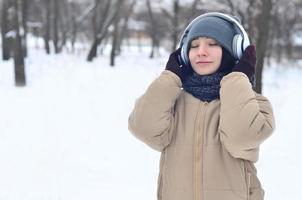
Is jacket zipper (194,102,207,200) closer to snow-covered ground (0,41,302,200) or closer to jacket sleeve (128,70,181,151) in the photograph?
jacket sleeve (128,70,181,151)

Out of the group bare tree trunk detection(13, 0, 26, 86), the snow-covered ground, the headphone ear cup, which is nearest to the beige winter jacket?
the headphone ear cup

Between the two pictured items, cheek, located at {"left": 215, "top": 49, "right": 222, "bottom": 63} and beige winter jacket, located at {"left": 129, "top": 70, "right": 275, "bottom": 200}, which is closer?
beige winter jacket, located at {"left": 129, "top": 70, "right": 275, "bottom": 200}

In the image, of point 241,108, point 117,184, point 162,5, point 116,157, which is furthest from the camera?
point 162,5

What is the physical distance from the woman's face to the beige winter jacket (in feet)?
0.29

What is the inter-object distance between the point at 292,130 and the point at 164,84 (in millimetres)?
6791

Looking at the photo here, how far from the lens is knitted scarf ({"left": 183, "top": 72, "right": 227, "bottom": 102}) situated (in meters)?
1.91

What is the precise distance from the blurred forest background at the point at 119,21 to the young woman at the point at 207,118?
7.24 metres

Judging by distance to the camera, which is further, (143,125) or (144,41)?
(144,41)

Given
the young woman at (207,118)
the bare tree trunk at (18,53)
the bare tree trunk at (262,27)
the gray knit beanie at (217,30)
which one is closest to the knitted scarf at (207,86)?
the young woman at (207,118)

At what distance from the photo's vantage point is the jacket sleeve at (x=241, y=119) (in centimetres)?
179

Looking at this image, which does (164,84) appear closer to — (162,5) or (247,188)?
(247,188)

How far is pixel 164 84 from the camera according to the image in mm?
1912

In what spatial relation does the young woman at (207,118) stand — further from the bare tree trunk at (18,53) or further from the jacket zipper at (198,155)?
the bare tree trunk at (18,53)

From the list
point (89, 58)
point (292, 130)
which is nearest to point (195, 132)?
point (292, 130)
